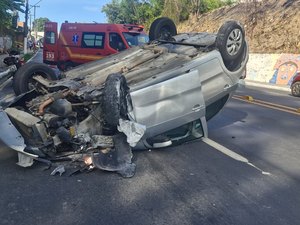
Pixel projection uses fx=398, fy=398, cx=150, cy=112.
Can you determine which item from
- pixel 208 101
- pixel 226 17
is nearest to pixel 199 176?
pixel 208 101

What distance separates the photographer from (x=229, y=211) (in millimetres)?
3848

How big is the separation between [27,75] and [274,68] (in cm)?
1845

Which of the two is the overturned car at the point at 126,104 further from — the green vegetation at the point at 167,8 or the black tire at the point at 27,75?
the green vegetation at the point at 167,8

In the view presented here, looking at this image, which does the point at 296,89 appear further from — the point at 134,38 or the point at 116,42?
the point at 116,42

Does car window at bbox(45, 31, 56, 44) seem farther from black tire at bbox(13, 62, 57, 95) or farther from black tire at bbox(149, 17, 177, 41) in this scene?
black tire at bbox(13, 62, 57, 95)

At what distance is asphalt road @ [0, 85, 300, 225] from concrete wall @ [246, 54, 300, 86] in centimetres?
1611

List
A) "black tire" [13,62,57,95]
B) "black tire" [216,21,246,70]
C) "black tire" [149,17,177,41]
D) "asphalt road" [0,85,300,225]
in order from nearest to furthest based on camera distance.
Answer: "asphalt road" [0,85,300,225] < "black tire" [216,21,246,70] < "black tire" [13,62,57,95] < "black tire" [149,17,177,41]

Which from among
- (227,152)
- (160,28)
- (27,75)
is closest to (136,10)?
Result: (160,28)

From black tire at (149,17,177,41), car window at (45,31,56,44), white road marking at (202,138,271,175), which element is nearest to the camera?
white road marking at (202,138,271,175)

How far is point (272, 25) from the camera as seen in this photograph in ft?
88.7

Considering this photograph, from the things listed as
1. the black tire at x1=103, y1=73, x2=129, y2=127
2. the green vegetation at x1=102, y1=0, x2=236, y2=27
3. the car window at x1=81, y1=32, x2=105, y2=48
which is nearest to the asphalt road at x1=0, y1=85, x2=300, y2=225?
the black tire at x1=103, y1=73, x2=129, y2=127

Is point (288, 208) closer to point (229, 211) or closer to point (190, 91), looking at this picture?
point (229, 211)

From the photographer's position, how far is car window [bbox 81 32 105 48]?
54.4 ft

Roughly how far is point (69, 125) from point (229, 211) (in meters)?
2.36
